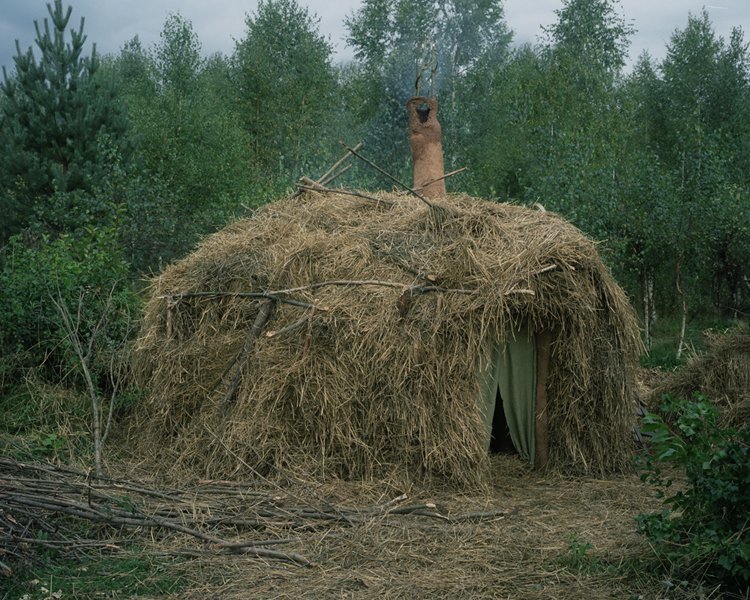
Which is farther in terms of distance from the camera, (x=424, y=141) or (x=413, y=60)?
(x=413, y=60)

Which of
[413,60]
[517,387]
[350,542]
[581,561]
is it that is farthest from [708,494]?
[413,60]

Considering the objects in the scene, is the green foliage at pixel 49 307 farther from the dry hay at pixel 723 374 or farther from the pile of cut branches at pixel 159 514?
the dry hay at pixel 723 374

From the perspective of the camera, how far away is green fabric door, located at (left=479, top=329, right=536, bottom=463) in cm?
895

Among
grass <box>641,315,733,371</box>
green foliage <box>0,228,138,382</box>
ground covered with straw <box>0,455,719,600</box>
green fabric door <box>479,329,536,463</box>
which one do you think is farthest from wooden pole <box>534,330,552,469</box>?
grass <box>641,315,733,371</box>

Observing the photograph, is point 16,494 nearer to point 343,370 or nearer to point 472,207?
point 343,370

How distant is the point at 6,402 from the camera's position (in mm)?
10008

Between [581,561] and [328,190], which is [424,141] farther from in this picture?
[581,561]

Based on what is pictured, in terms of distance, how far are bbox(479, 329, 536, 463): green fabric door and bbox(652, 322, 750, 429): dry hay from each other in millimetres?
2307

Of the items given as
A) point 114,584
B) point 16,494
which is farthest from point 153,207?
point 114,584

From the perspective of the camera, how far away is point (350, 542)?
6465 millimetres

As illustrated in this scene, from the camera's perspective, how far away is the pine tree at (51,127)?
699 inches

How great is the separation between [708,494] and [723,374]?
560 cm

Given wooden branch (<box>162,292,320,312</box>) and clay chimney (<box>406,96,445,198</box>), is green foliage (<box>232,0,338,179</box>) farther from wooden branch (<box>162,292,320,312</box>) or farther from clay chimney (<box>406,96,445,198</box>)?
wooden branch (<box>162,292,320,312</box>)

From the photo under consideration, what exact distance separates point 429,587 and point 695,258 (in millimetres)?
15472
